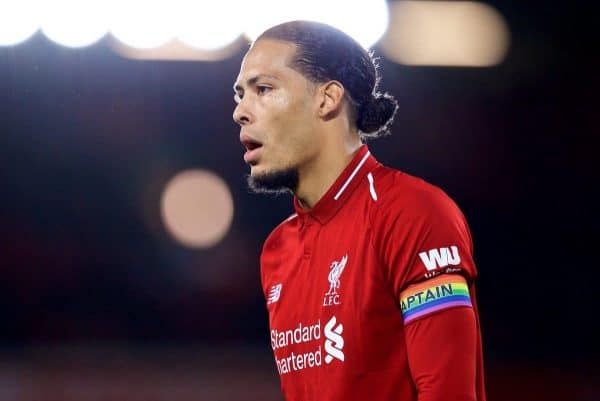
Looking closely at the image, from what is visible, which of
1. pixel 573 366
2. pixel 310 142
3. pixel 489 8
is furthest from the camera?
pixel 573 366

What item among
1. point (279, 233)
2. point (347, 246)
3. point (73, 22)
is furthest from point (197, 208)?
point (347, 246)

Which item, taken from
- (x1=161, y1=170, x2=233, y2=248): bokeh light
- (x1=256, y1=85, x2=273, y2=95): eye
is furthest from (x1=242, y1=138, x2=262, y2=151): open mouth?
(x1=161, y1=170, x2=233, y2=248): bokeh light

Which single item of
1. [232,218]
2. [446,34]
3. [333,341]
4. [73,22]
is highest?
[73,22]

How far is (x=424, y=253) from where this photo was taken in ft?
5.58

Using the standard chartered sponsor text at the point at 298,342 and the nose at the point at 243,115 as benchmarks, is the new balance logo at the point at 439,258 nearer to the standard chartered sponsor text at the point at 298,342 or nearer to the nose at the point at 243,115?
the standard chartered sponsor text at the point at 298,342

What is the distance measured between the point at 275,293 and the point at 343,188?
312 millimetres

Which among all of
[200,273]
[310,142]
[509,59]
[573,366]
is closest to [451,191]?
[509,59]

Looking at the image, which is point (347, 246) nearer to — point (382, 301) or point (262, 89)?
point (382, 301)

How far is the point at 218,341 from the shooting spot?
657 centimetres

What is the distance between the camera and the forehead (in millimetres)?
2072

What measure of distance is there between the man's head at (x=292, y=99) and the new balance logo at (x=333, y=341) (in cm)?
38

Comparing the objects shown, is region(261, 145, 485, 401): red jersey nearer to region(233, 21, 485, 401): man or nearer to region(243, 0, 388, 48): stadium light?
region(233, 21, 485, 401): man

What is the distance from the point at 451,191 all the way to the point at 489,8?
50.6 inches

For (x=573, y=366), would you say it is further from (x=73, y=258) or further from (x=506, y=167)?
(x=73, y=258)
